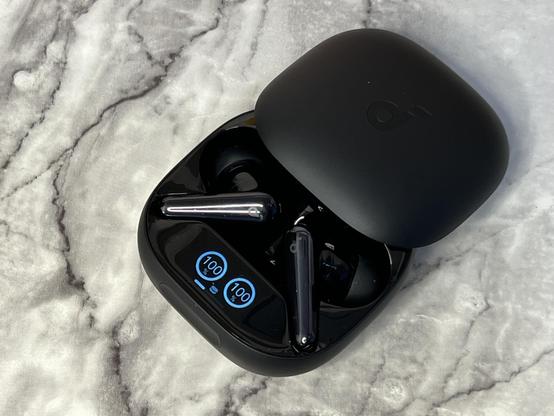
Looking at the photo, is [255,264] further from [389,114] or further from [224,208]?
[389,114]

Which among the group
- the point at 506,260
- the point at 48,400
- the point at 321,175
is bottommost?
the point at 48,400

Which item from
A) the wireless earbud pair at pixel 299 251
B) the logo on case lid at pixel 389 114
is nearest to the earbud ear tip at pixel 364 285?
the wireless earbud pair at pixel 299 251

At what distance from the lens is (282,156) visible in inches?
22.1

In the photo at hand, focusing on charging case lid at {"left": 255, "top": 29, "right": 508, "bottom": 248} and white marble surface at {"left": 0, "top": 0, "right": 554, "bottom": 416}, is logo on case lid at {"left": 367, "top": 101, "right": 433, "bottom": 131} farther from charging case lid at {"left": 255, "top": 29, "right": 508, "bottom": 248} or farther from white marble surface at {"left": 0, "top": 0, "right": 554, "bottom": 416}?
white marble surface at {"left": 0, "top": 0, "right": 554, "bottom": 416}

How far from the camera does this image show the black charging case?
21.6 inches

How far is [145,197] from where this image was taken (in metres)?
0.68

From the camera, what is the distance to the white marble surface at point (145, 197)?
638 mm

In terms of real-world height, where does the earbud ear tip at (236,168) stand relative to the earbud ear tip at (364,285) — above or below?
above

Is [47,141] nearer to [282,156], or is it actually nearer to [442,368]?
[282,156]

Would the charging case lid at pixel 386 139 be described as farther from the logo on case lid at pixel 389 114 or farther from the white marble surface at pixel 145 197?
the white marble surface at pixel 145 197

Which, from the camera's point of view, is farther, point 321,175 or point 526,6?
point 526,6

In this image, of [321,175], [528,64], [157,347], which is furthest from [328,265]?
[528,64]

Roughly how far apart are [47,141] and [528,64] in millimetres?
502

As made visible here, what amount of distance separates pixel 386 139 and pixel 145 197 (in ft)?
0.86
